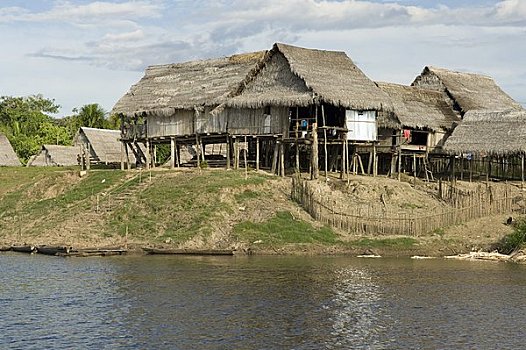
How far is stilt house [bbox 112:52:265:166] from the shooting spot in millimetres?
49844

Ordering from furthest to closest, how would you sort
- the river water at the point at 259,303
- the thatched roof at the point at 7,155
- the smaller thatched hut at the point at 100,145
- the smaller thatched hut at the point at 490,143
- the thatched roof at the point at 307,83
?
the thatched roof at the point at 7,155, the smaller thatched hut at the point at 100,145, the smaller thatched hut at the point at 490,143, the thatched roof at the point at 307,83, the river water at the point at 259,303

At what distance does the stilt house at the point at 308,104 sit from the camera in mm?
45125

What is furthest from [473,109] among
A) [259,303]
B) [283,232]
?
[259,303]

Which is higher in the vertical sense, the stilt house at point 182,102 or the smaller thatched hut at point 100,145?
the stilt house at point 182,102

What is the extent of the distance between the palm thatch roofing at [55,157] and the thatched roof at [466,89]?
27591 millimetres

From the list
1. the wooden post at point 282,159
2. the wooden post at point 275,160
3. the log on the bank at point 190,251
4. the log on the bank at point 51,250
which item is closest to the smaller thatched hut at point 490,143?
the wooden post at point 282,159

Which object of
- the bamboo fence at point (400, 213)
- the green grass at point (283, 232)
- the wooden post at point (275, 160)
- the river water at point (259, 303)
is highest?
the wooden post at point (275, 160)

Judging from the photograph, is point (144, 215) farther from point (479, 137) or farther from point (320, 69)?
point (479, 137)

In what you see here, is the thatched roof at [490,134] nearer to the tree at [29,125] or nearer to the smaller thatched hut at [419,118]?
the smaller thatched hut at [419,118]

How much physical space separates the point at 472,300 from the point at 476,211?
13498 millimetres

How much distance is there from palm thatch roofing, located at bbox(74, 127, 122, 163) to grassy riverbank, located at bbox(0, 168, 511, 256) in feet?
61.7

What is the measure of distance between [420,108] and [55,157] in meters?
29.9

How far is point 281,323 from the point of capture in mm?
24531

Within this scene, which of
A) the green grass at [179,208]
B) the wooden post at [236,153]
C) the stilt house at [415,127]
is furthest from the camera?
the stilt house at [415,127]
